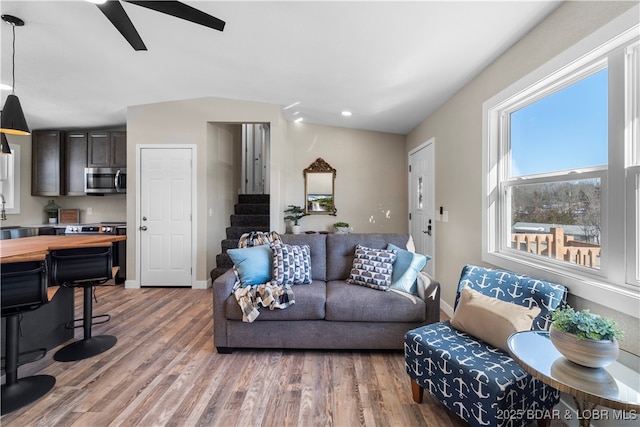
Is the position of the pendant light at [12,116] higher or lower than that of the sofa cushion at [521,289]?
higher

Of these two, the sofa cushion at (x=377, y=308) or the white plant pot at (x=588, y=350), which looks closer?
the white plant pot at (x=588, y=350)

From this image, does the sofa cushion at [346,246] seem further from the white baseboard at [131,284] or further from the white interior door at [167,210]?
the white baseboard at [131,284]

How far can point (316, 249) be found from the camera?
2945mm

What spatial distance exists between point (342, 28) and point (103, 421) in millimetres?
2953

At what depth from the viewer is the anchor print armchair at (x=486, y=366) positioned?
1.36m

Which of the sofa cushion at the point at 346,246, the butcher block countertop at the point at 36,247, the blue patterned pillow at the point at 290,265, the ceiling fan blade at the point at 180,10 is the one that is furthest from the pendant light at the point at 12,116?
the sofa cushion at the point at 346,246

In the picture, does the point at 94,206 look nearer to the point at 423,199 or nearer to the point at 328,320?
the point at 328,320

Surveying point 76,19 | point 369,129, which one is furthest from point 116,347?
point 369,129

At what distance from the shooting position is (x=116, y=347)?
246 centimetres

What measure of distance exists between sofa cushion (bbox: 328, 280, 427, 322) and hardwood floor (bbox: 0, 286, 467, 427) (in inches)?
12.6

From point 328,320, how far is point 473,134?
2149 millimetres

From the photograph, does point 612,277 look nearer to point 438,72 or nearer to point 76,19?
point 438,72

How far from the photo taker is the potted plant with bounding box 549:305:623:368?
1.08m

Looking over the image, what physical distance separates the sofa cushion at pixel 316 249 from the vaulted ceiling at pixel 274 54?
5.57 ft
